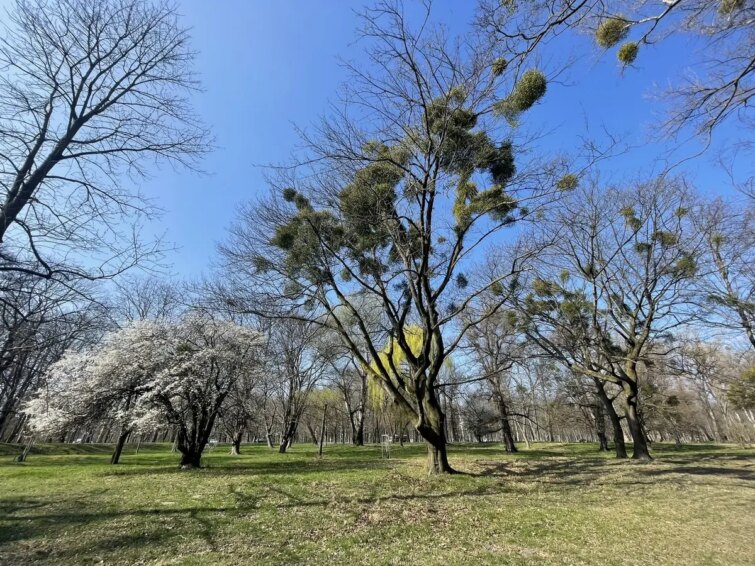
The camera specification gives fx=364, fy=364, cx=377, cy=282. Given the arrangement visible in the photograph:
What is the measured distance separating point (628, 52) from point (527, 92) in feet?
6.72

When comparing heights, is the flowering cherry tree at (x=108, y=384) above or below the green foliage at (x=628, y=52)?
below

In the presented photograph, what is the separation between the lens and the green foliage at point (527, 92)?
246 inches

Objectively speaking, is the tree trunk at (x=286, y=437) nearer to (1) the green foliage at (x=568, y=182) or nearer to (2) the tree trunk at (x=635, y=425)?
(2) the tree trunk at (x=635, y=425)

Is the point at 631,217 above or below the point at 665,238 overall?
above

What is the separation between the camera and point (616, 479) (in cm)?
972

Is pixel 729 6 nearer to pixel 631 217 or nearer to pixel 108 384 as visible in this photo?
pixel 631 217

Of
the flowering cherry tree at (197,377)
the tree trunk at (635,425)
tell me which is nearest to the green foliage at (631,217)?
the tree trunk at (635,425)

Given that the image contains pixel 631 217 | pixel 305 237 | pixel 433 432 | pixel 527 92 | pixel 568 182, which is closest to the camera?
pixel 527 92

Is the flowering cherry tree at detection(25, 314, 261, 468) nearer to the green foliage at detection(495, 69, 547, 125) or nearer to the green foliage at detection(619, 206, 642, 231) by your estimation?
the green foliage at detection(495, 69, 547, 125)

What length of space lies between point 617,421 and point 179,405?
59.7ft

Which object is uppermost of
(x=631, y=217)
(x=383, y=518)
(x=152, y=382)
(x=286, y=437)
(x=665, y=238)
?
(x=631, y=217)

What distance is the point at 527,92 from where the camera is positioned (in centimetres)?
635

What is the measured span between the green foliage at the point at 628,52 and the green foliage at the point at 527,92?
1.92 meters

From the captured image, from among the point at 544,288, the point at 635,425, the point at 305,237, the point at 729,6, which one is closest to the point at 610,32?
the point at 729,6
